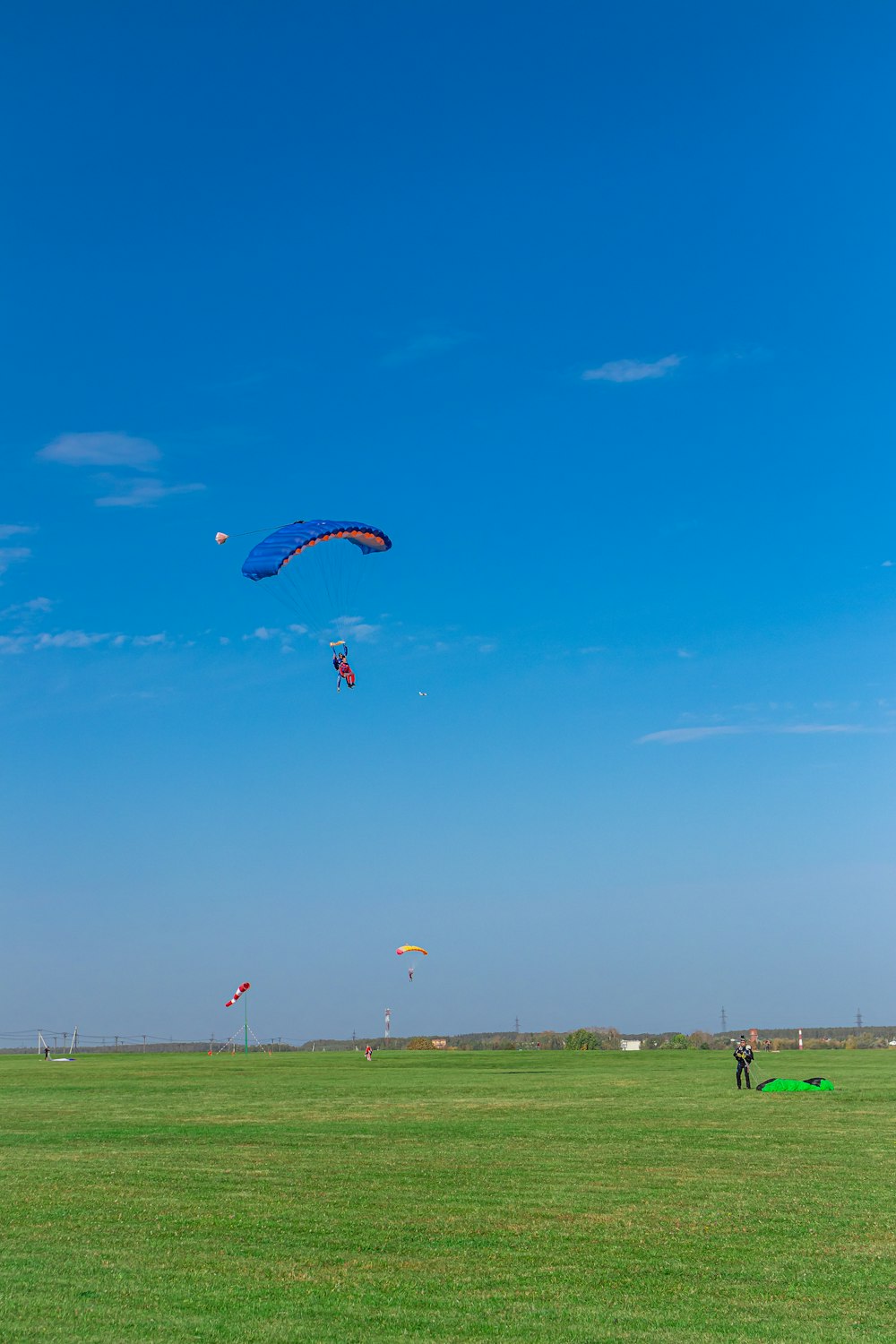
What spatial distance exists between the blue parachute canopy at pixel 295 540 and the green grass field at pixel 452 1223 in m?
16.6

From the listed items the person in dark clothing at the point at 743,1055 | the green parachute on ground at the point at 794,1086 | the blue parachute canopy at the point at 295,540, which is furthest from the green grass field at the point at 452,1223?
the blue parachute canopy at the point at 295,540

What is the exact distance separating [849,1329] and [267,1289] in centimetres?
593

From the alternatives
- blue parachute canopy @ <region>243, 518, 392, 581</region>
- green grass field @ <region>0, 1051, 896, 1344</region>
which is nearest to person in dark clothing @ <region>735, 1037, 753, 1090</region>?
green grass field @ <region>0, 1051, 896, 1344</region>

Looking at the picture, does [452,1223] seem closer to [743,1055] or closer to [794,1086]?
[743,1055]

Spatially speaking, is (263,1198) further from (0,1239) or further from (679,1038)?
(679,1038)

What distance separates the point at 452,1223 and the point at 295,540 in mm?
27433

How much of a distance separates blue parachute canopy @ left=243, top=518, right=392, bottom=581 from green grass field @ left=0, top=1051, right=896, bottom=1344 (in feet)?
54.6

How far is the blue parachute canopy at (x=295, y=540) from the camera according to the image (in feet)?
128

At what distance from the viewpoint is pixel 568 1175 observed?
65.7 feet

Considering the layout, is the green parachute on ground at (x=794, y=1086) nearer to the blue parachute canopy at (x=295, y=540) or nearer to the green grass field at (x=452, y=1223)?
the green grass field at (x=452, y=1223)

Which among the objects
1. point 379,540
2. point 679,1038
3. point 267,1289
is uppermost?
point 379,540

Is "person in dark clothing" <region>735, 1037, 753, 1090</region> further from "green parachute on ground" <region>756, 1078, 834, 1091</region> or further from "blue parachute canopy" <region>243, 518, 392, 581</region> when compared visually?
"blue parachute canopy" <region>243, 518, 392, 581</region>

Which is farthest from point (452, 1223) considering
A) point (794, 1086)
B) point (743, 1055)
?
point (794, 1086)

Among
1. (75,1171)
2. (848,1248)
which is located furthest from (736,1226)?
(75,1171)
